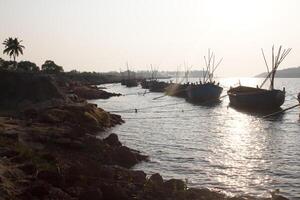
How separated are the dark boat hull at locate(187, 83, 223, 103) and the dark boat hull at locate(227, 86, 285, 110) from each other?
37.9 feet

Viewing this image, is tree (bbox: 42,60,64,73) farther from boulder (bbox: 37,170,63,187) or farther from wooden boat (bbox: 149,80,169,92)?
boulder (bbox: 37,170,63,187)

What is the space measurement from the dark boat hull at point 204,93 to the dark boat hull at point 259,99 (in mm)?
11542

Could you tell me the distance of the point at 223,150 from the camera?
38.8 m

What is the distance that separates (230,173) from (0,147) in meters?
15.6

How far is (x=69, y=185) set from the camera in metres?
19.6

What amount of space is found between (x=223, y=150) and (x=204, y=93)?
2396 inches

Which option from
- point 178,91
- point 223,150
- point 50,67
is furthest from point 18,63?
point 223,150

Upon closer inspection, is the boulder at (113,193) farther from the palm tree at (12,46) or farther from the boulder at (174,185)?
the palm tree at (12,46)

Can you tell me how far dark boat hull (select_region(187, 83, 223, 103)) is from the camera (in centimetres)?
9769

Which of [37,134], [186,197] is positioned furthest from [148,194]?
[37,134]

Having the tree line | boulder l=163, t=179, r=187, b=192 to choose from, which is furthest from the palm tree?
boulder l=163, t=179, r=187, b=192

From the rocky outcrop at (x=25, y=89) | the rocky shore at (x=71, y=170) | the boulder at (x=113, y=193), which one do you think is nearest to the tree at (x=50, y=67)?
the rocky outcrop at (x=25, y=89)

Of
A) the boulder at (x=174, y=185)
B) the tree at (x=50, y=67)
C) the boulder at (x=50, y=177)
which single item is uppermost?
the tree at (x=50, y=67)

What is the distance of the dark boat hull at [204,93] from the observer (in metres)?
97.7
